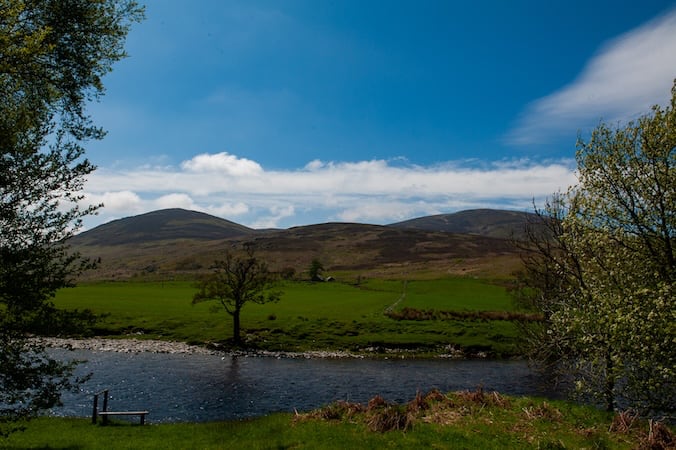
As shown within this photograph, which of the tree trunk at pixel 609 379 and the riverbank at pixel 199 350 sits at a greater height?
the tree trunk at pixel 609 379

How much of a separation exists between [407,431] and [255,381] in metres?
29.1

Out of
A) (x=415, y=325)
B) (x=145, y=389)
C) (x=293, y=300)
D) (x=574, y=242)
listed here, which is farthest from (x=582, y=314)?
(x=293, y=300)

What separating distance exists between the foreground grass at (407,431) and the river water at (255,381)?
10.7m

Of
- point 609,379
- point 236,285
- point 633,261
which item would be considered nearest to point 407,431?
point 609,379

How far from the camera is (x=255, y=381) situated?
4566 centimetres

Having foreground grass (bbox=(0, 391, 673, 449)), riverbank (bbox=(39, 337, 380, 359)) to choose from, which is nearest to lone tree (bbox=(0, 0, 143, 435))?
foreground grass (bbox=(0, 391, 673, 449))

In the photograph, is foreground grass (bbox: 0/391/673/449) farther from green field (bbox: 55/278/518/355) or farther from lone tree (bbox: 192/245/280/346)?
lone tree (bbox: 192/245/280/346)

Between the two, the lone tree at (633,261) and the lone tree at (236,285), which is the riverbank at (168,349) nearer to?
the lone tree at (236,285)

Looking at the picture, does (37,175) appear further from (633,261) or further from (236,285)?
(236,285)

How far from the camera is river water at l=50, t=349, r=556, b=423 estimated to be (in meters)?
36.5

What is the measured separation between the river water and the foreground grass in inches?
420

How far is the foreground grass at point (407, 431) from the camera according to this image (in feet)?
60.2

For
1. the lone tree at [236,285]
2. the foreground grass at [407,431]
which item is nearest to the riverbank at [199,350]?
the lone tree at [236,285]

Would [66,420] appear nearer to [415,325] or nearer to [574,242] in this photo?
[574,242]
